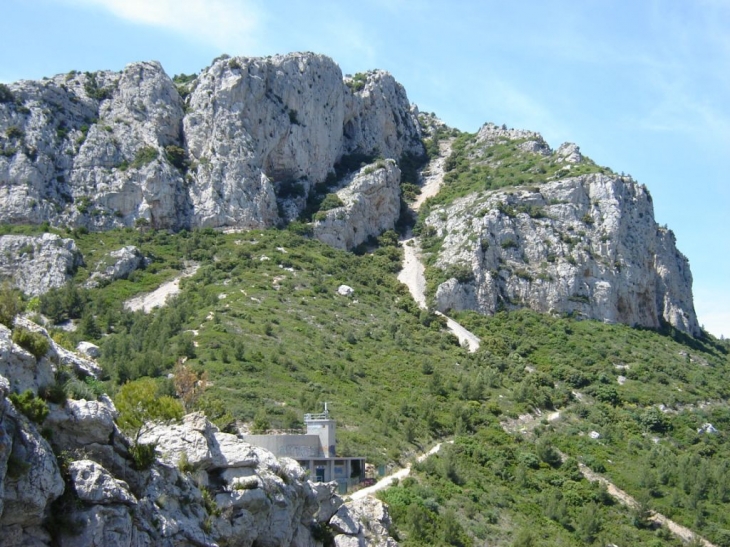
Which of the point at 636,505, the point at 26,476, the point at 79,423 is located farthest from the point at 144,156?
the point at 26,476

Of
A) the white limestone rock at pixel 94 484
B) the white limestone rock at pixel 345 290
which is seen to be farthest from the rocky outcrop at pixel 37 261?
the white limestone rock at pixel 94 484

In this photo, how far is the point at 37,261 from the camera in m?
76.1

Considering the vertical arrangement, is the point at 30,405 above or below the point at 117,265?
below

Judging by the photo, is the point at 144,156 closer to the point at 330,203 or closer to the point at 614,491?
the point at 330,203

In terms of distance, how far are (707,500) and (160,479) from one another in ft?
151

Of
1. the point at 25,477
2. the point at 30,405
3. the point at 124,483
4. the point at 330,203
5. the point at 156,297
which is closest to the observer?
the point at 25,477

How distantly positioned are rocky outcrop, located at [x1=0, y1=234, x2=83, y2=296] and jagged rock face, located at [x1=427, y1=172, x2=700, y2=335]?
38576 millimetres

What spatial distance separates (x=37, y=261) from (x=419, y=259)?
45551mm

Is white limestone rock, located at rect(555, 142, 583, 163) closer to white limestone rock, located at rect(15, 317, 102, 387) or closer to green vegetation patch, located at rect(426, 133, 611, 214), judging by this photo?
green vegetation patch, located at rect(426, 133, 611, 214)

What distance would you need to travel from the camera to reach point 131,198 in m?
88.8

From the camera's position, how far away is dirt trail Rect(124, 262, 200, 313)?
72375 mm

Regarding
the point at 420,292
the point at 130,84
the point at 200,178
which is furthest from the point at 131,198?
the point at 420,292

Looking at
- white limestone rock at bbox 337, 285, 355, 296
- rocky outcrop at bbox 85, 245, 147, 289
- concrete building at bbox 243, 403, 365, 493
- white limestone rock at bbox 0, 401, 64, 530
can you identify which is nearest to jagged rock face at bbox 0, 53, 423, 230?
rocky outcrop at bbox 85, 245, 147, 289

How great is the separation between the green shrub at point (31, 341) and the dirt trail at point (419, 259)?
6234 cm
